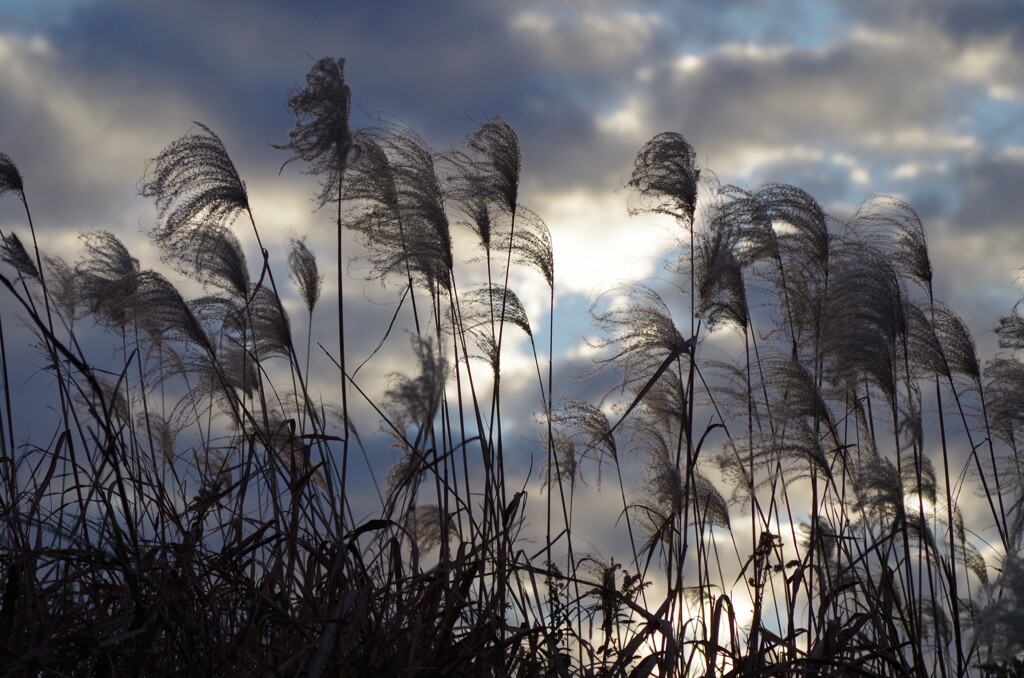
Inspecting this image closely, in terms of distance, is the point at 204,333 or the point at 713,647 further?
the point at 204,333

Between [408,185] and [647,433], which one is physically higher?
[408,185]

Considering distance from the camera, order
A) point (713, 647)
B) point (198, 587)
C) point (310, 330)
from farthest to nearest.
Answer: point (310, 330), point (713, 647), point (198, 587)

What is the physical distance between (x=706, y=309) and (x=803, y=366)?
51cm

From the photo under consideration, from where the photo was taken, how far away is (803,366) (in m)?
4.38

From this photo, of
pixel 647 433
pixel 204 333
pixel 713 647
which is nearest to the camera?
pixel 713 647

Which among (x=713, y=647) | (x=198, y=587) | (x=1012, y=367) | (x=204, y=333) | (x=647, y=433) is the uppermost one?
(x=1012, y=367)

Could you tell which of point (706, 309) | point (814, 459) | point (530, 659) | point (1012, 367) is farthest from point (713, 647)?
point (1012, 367)

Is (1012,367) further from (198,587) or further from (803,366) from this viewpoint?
(198,587)

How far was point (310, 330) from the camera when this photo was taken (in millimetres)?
5316

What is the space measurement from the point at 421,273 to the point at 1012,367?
301 cm

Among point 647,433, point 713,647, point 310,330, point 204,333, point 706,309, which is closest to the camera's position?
point 713,647

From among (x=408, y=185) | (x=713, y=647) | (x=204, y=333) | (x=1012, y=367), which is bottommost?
(x=713, y=647)

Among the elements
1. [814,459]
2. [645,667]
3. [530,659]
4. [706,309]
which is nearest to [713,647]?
[645,667]

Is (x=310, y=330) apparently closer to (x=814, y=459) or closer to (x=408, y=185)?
(x=408, y=185)
